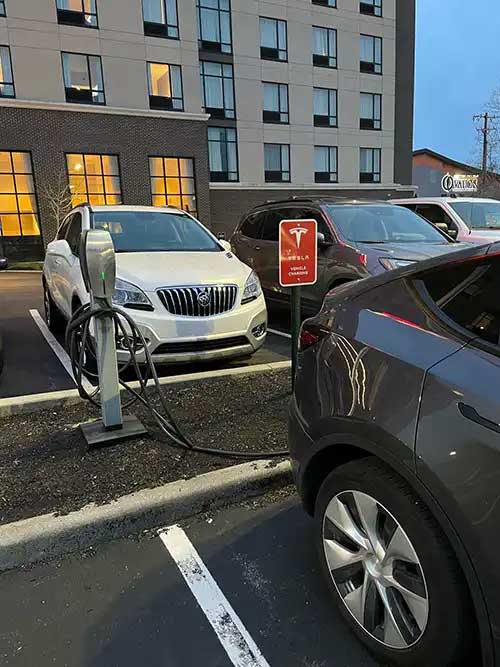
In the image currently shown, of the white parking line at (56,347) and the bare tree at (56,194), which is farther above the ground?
the bare tree at (56,194)

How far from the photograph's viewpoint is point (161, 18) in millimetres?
24766

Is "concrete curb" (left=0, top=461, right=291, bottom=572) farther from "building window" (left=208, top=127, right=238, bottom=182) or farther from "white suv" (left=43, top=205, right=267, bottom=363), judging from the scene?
"building window" (left=208, top=127, right=238, bottom=182)

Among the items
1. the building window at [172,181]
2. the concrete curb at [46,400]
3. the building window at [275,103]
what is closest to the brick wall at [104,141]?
the building window at [172,181]

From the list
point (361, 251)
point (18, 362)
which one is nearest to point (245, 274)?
point (361, 251)

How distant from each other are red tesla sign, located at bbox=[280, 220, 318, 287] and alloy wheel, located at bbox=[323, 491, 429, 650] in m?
2.33

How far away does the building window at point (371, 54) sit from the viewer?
32.6m

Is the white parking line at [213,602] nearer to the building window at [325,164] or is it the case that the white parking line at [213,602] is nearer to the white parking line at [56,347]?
the white parking line at [56,347]

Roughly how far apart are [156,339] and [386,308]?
295cm

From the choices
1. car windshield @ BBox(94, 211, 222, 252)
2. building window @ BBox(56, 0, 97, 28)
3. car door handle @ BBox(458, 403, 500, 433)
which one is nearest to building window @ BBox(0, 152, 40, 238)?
building window @ BBox(56, 0, 97, 28)

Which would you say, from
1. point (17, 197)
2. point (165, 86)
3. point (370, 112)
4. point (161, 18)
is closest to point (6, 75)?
point (17, 197)

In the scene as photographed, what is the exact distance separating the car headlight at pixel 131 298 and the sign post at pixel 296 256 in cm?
136

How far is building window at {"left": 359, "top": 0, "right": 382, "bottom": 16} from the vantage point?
106 feet

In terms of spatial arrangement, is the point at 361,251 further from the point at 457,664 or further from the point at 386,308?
the point at 457,664

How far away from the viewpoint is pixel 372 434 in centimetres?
193
